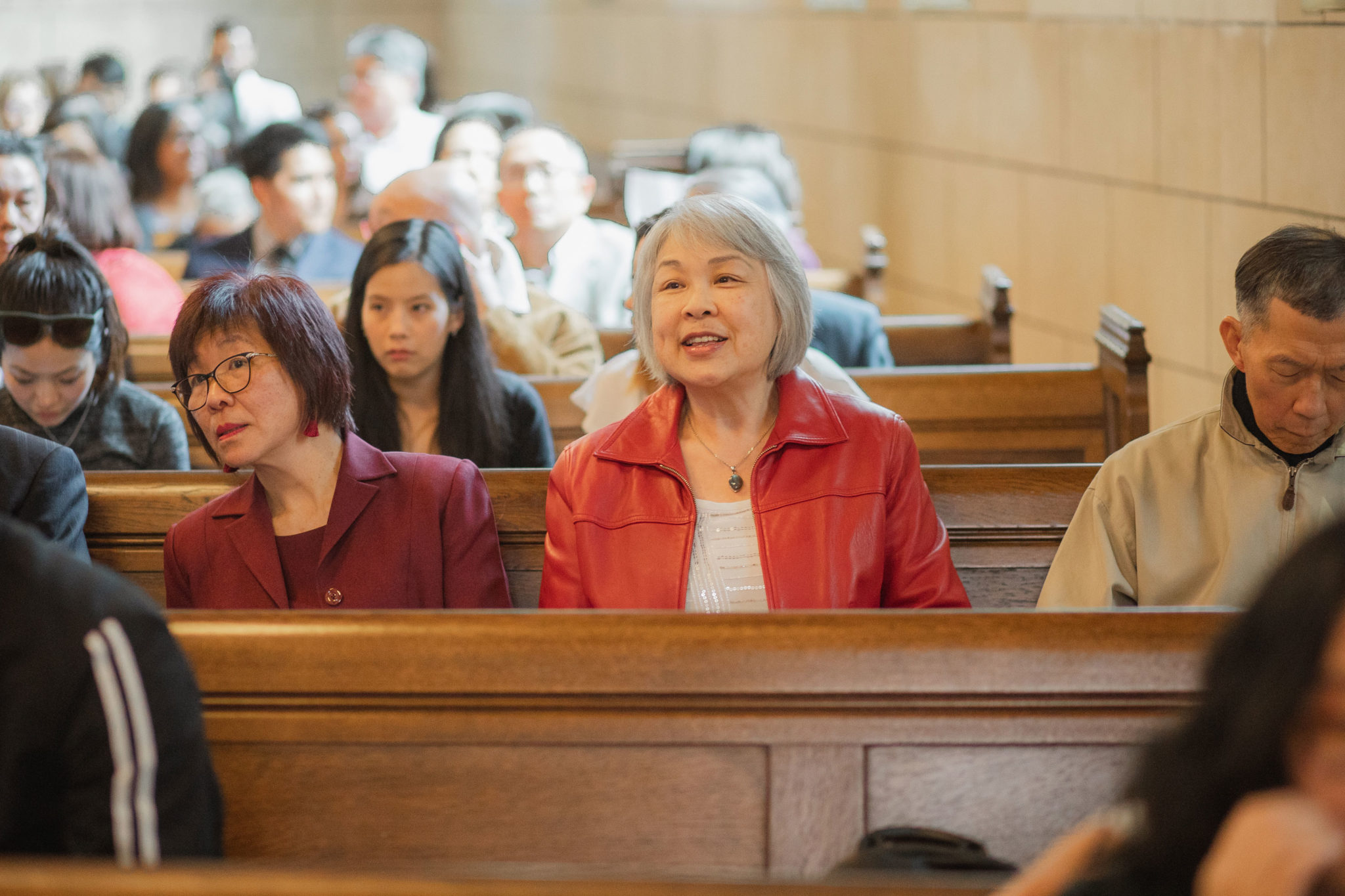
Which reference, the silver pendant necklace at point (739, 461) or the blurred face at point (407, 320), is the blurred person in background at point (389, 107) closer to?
the blurred face at point (407, 320)

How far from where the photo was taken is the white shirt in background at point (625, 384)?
10.8 ft

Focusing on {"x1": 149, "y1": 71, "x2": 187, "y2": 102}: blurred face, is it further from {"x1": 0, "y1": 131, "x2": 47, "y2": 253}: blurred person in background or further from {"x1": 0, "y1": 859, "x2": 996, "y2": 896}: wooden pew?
{"x1": 0, "y1": 859, "x2": 996, "y2": 896}: wooden pew

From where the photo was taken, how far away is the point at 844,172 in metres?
8.01

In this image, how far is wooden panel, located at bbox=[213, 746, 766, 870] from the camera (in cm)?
169

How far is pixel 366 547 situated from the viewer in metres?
2.39

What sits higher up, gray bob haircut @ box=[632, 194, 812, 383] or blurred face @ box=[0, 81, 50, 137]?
blurred face @ box=[0, 81, 50, 137]

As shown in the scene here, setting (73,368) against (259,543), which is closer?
(259,543)

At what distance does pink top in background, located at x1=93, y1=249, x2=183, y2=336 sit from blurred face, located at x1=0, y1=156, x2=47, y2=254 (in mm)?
256

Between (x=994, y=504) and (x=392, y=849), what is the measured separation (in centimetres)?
143

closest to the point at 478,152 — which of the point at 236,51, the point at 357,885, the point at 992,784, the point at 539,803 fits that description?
the point at 539,803

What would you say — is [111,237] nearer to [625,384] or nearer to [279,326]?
[625,384]

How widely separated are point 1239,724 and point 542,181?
15.6 feet

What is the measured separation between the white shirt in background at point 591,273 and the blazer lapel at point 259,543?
309cm

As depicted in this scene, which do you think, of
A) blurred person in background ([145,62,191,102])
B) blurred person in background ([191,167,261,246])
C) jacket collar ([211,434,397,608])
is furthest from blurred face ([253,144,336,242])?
blurred person in background ([145,62,191,102])
